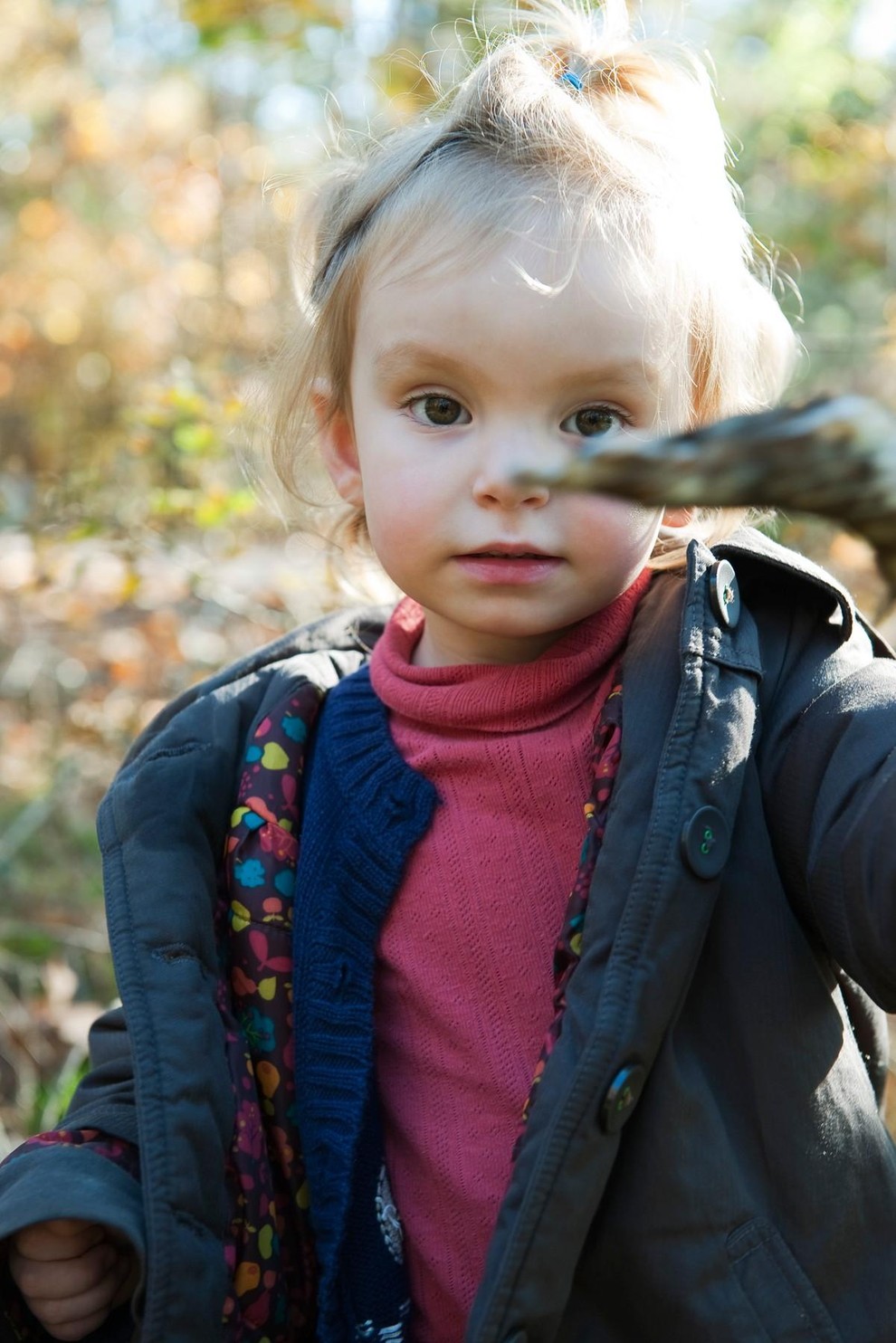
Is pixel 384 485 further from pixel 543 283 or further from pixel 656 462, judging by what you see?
pixel 656 462

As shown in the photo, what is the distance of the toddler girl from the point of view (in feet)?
4.76

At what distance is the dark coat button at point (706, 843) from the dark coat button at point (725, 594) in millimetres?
251

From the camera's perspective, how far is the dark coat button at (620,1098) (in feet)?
4.57

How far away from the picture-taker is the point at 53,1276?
64.7 inches

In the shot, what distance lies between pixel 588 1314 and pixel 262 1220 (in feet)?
1.65

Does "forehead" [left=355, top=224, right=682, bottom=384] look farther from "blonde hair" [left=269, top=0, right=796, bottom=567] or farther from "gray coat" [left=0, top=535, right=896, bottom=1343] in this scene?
"gray coat" [left=0, top=535, right=896, bottom=1343]

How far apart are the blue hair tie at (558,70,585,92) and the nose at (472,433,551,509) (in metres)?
0.60

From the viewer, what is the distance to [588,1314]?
1.51m

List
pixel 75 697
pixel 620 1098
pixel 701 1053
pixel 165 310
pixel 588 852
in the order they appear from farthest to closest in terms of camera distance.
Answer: pixel 165 310, pixel 75 697, pixel 588 852, pixel 701 1053, pixel 620 1098

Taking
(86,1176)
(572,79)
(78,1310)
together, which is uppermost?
(572,79)

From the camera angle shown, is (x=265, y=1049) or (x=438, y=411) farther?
(x=265, y=1049)

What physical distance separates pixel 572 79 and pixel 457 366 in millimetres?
556

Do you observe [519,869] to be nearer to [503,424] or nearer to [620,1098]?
[620,1098]

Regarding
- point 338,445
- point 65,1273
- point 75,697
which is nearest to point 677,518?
point 338,445
